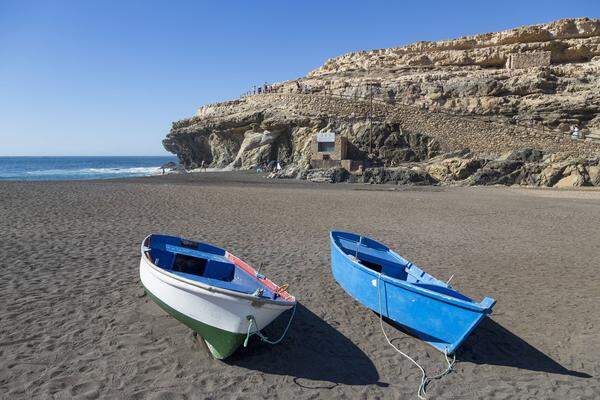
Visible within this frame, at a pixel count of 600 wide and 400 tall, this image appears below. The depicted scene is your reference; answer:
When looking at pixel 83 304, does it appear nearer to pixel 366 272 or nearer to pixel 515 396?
pixel 366 272

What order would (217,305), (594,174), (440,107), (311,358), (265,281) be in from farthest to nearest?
1. (440,107)
2. (594,174)
3. (265,281)
4. (311,358)
5. (217,305)

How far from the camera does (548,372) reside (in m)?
4.61

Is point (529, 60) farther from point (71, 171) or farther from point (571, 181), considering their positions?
point (71, 171)

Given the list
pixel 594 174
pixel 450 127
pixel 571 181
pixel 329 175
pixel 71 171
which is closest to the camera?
pixel 594 174

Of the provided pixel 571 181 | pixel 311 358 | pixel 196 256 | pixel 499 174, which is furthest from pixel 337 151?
pixel 311 358

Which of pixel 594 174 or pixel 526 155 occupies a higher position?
pixel 526 155

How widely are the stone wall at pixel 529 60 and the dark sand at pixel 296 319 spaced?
29109mm

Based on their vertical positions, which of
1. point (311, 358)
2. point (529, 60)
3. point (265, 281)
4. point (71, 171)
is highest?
point (529, 60)

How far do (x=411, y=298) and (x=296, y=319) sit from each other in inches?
64.2

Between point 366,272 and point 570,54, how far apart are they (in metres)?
41.4

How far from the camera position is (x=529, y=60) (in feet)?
120

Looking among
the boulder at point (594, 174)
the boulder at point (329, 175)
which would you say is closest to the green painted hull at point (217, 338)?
the boulder at point (329, 175)

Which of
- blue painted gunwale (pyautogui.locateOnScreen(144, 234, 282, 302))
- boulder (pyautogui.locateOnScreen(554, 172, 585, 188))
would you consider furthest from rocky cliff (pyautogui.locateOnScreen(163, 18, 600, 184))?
blue painted gunwale (pyautogui.locateOnScreen(144, 234, 282, 302))

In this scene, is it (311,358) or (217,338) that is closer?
(217,338)
